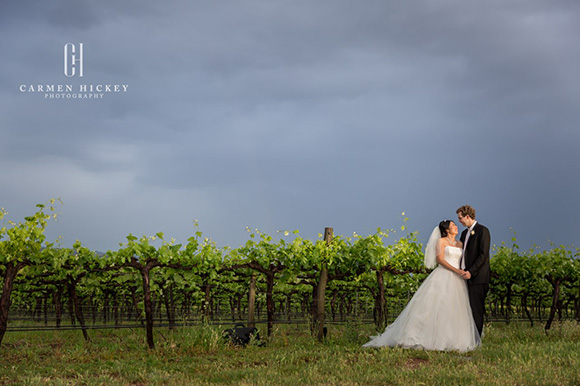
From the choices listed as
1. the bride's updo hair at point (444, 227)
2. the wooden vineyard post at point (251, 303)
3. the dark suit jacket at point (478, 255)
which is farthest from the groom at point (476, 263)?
the wooden vineyard post at point (251, 303)

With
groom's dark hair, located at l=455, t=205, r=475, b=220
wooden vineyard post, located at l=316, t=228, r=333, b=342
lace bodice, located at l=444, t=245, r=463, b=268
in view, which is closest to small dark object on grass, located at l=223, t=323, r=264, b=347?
wooden vineyard post, located at l=316, t=228, r=333, b=342

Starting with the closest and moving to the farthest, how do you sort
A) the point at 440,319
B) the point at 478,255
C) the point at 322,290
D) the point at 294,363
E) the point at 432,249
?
1. the point at 294,363
2. the point at 440,319
3. the point at 478,255
4. the point at 432,249
5. the point at 322,290

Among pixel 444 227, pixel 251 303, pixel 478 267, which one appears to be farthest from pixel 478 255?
pixel 251 303

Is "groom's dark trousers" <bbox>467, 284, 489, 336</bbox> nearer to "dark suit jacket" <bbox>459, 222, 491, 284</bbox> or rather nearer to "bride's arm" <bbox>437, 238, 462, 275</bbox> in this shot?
"dark suit jacket" <bbox>459, 222, 491, 284</bbox>

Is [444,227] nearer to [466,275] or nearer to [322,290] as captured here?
[466,275]

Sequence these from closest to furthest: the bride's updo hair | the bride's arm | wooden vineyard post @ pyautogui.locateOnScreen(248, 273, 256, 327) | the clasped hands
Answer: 1. the clasped hands
2. the bride's arm
3. the bride's updo hair
4. wooden vineyard post @ pyautogui.locateOnScreen(248, 273, 256, 327)

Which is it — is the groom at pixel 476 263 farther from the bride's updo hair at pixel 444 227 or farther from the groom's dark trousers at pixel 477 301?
the bride's updo hair at pixel 444 227

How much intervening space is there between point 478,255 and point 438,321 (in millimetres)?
1287

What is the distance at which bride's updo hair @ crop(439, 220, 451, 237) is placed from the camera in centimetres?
857

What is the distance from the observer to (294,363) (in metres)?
7.41

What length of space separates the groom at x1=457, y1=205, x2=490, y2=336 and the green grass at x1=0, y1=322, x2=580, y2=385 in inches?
27.6

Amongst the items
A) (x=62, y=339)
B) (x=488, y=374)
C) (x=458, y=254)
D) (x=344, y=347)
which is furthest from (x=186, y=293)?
(x=488, y=374)

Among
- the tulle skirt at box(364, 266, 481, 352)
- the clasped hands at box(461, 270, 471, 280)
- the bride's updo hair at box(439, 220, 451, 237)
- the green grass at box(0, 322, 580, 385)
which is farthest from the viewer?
Result: the bride's updo hair at box(439, 220, 451, 237)

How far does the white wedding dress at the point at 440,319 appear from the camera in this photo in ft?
26.8
